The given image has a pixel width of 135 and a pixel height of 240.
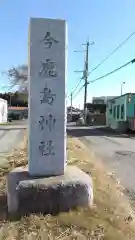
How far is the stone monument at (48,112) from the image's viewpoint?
5.45 metres

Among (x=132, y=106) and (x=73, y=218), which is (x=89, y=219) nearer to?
(x=73, y=218)

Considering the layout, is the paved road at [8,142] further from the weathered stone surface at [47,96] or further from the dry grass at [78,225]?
the dry grass at [78,225]

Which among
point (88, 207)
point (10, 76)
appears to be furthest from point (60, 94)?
point (10, 76)

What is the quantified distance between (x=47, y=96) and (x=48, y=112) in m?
0.25

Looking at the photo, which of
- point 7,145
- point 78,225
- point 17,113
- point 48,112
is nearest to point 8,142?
point 7,145

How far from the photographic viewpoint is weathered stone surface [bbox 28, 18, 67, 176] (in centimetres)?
561

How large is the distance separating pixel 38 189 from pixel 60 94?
151cm

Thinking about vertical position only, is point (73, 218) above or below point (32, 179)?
below

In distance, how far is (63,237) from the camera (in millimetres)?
4402

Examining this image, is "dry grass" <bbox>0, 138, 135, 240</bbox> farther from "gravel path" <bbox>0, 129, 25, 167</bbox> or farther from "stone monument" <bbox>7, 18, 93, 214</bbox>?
"gravel path" <bbox>0, 129, 25, 167</bbox>

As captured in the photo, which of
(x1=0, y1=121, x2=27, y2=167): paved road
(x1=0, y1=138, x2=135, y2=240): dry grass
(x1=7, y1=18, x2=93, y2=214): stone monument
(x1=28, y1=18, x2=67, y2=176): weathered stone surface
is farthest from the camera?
(x1=0, y1=121, x2=27, y2=167): paved road

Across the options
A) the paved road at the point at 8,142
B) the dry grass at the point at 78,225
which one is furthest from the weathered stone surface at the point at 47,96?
the paved road at the point at 8,142

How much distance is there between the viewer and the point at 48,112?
5.69m

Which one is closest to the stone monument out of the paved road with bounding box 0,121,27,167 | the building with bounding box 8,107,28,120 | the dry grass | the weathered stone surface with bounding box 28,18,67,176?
the weathered stone surface with bounding box 28,18,67,176
